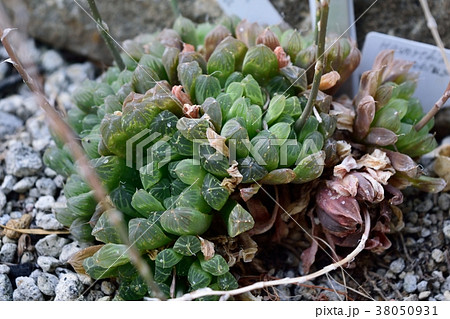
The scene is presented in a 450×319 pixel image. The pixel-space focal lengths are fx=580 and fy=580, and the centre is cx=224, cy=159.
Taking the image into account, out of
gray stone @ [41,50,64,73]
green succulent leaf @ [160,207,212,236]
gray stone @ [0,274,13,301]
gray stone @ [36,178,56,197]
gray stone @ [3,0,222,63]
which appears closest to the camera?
green succulent leaf @ [160,207,212,236]

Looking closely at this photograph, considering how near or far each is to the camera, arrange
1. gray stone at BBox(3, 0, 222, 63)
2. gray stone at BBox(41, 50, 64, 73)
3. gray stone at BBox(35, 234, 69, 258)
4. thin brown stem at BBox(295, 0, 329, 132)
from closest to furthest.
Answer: thin brown stem at BBox(295, 0, 329, 132)
gray stone at BBox(35, 234, 69, 258)
gray stone at BBox(3, 0, 222, 63)
gray stone at BBox(41, 50, 64, 73)

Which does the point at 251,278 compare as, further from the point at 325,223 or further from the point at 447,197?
the point at 447,197

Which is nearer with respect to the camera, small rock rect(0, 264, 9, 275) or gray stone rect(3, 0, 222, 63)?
small rock rect(0, 264, 9, 275)

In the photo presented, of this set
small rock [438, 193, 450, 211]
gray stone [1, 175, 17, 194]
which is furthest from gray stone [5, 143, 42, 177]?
small rock [438, 193, 450, 211]

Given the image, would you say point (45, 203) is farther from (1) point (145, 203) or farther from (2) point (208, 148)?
(2) point (208, 148)

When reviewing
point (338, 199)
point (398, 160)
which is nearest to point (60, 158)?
point (338, 199)

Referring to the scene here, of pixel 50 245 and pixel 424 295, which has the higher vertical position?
pixel 50 245

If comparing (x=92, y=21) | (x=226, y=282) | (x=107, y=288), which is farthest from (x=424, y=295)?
(x=92, y=21)

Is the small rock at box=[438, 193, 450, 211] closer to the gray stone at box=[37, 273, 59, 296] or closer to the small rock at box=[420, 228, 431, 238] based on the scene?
the small rock at box=[420, 228, 431, 238]
